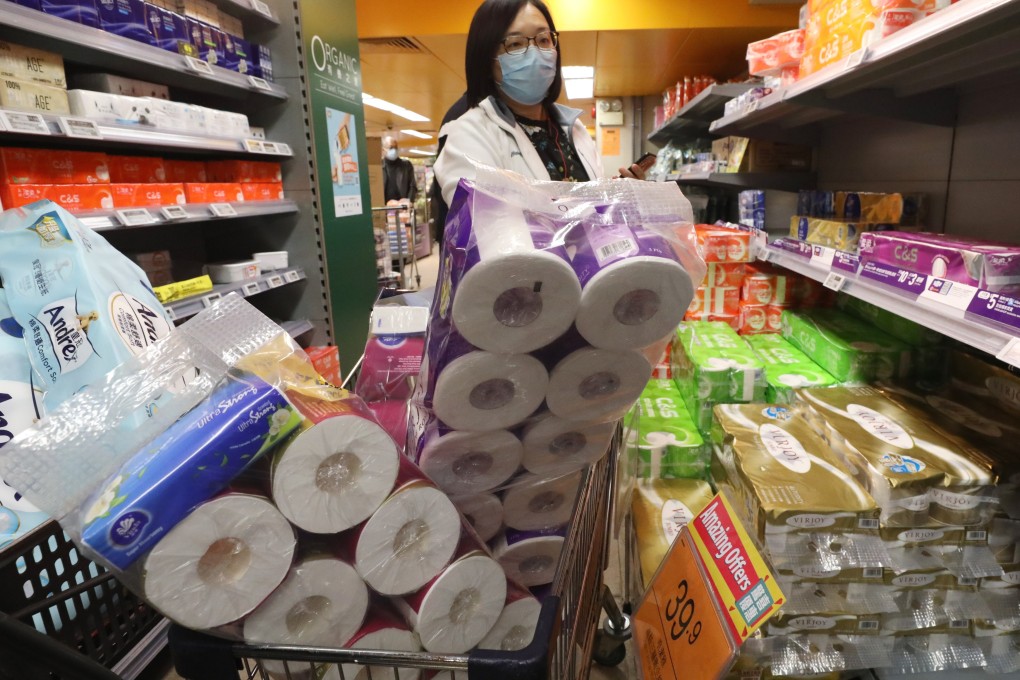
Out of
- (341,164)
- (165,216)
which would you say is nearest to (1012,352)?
(165,216)

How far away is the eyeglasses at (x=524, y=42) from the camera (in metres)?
1.51

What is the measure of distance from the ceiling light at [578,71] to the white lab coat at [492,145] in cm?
584

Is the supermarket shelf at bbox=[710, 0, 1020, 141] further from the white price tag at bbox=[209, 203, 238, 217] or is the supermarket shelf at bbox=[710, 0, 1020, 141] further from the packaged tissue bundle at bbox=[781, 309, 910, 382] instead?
the white price tag at bbox=[209, 203, 238, 217]

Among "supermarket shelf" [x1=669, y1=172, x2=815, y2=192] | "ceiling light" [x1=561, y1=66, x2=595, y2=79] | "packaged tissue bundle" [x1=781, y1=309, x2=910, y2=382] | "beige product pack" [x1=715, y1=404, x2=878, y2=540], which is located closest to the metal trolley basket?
"beige product pack" [x1=715, y1=404, x2=878, y2=540]

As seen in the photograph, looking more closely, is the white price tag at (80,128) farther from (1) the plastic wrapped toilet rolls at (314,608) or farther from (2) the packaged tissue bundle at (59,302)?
(1) the plastic wrapped toilet rolls at (314,608)

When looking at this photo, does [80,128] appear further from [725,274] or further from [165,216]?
[725,274]

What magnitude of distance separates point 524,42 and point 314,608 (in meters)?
1.41

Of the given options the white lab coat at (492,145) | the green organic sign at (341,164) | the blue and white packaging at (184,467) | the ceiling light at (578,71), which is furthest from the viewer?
the ceiling light at (578,71)

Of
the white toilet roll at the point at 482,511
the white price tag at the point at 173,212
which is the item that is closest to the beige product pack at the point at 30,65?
the white price tag at the point at 173,212

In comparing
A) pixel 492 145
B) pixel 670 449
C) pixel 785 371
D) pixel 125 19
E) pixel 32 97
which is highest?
pixel 125 19

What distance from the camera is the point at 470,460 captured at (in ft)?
2.62

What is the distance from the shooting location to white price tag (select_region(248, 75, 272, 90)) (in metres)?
2.69

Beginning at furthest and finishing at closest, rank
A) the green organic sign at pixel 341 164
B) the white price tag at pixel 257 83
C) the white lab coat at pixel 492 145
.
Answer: the green organic sign at pixel 341 164 < the white price tag at pixel 257 83 < the white lab coat at pixel 492 145

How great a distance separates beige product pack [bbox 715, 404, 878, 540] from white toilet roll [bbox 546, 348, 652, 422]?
26.7 inches
